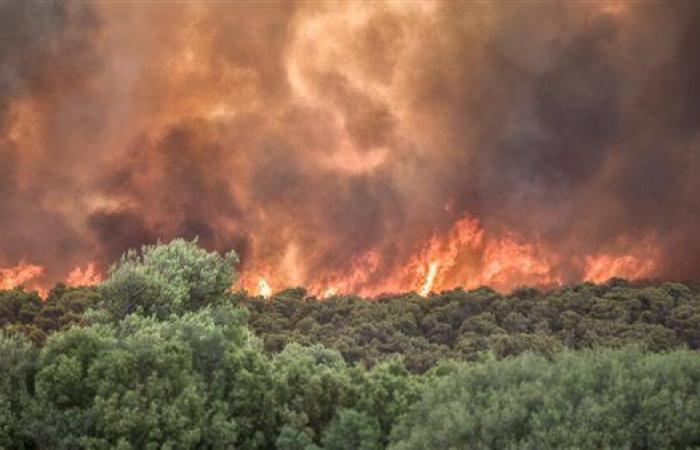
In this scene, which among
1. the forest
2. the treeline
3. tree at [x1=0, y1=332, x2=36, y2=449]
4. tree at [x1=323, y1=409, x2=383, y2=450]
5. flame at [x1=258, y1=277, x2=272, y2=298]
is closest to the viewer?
the forest

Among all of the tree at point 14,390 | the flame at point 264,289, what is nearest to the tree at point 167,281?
the tree at point 14,390

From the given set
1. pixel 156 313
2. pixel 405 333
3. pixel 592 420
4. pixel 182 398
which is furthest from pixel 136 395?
pixel 405 333

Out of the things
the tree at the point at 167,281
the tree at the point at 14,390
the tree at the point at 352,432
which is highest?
the tree at the point at 167,281

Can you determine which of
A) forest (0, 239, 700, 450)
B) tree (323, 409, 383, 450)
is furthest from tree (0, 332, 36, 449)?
tree (323, 409, 383, 450)

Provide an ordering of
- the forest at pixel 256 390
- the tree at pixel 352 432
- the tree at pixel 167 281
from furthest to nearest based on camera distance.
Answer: the tree at pixel 167 281 < the tree at pixel 352 432 < the forest at pixel 256 390

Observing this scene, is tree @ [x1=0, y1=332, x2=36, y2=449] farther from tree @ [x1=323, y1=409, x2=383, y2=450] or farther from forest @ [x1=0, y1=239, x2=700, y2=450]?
tree @ [x1=323, y1=409, x2=383, y2=450]

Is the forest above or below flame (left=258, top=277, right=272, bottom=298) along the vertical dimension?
below

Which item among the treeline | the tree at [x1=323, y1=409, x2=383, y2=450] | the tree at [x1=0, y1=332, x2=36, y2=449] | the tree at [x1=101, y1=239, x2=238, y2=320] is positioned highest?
the treeline

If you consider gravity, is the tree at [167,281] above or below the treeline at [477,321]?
below

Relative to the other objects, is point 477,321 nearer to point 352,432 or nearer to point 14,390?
point 352,432

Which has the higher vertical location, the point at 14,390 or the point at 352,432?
the point at 14,390

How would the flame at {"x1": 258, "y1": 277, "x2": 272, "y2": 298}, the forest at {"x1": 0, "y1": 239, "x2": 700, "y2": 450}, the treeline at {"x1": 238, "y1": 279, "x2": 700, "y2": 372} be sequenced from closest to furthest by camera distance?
A: 1. the forest at {"x1": 0, "y1": 239, "x2": 700, "y2": 450}
2. the treeline at {"x1": 238, "y1": 279, "x2": 700, "y2": 372}
3. the flame at {"x1": 258, "y1": 277, "x2": 272, "y2": 298}

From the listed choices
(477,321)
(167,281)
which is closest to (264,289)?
(477,321)

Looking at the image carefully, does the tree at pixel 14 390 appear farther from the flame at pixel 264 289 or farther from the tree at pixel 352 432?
the flame at pixel 264 289
